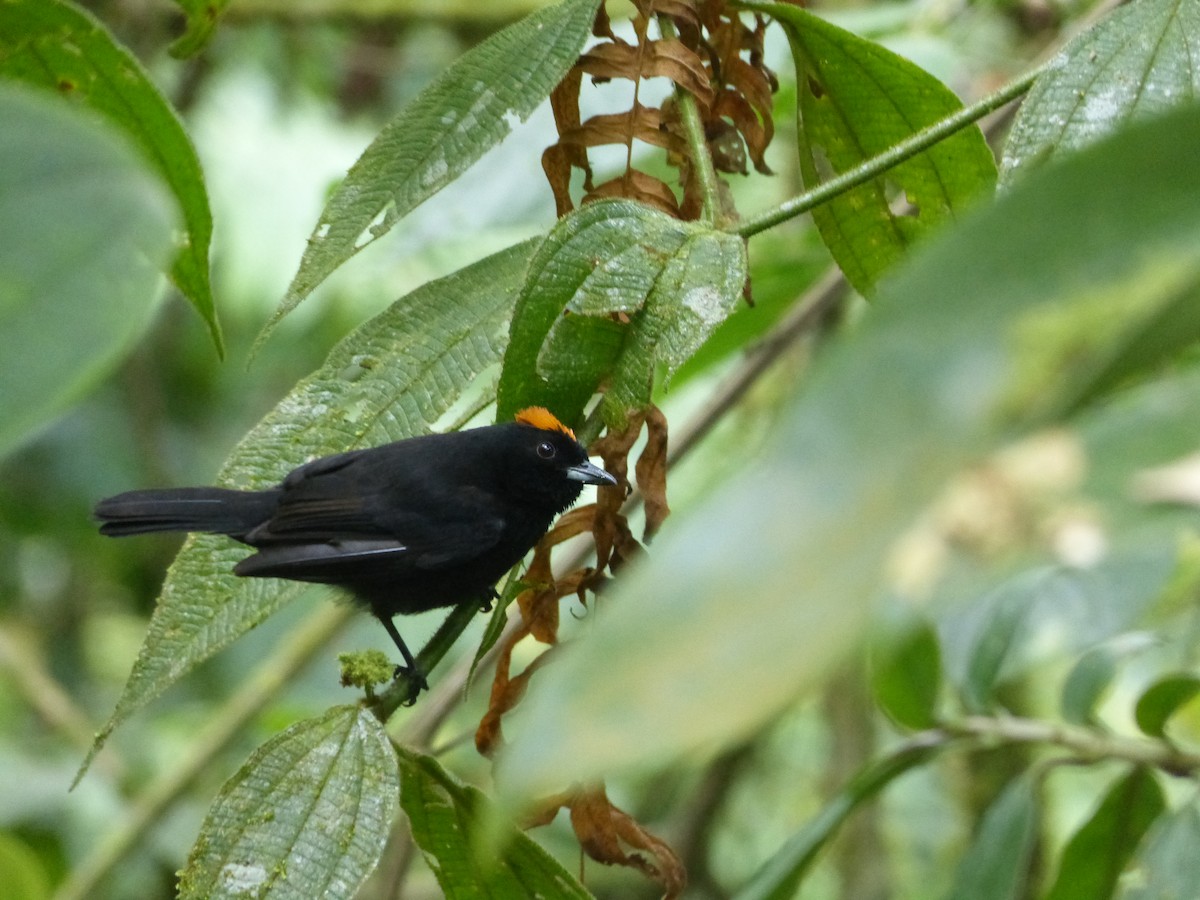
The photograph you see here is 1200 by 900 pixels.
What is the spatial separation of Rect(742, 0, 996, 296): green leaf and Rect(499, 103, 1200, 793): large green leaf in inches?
44.7

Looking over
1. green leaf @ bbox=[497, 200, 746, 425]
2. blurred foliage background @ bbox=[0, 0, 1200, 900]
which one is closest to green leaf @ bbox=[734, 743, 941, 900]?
blurred foliage background @ bbox=[0, 0, 1200, 900]

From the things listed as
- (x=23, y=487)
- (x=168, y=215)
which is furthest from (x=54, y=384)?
(x=23, y=487)

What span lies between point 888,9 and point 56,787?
321cm

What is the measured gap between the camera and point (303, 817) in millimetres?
1352

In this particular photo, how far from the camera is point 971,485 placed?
0.61 m

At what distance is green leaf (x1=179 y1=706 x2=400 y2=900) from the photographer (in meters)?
1.31

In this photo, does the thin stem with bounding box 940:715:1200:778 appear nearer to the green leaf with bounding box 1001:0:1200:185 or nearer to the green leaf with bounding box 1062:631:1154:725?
the green leaf with bounding box 1062:631:1154:725

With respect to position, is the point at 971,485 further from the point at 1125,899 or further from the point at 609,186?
the point at 1125,899

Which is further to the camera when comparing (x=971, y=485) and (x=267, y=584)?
(x=267, y=584)

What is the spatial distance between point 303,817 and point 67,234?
0.80 m

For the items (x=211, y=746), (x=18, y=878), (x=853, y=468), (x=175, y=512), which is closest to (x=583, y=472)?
(x=175, y=512)

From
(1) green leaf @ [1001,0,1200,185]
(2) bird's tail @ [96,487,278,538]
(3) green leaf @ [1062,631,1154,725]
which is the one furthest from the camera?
(2) bird's tail @ [96,487,278,538]

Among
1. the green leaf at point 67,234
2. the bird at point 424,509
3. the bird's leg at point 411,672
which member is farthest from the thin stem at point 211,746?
the green leaf at point 67,234

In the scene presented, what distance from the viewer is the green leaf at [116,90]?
1.51 meters
